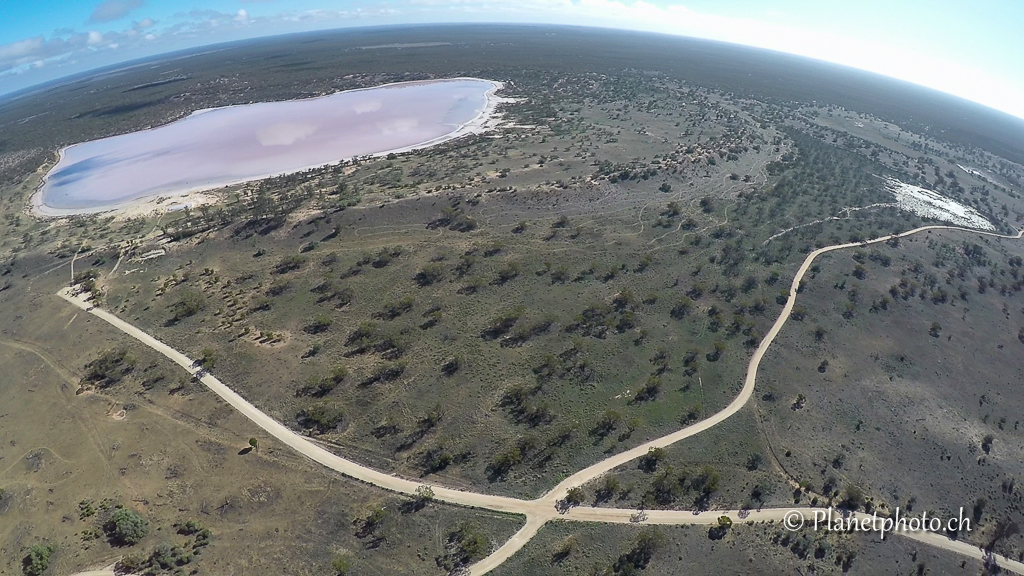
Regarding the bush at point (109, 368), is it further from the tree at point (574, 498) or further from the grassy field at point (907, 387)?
the grassy field at point (907, 387)

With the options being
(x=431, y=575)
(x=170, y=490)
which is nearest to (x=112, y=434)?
(x=170, y=490)

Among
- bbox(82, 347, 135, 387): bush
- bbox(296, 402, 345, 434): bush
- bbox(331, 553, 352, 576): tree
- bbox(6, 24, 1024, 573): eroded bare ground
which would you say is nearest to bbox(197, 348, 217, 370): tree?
bbox(6, 24, 1024, 573): eroded bare ground

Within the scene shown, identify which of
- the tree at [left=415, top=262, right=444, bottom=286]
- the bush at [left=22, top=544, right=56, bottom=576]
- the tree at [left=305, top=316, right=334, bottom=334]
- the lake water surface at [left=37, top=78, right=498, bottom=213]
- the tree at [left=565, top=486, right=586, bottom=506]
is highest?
the lake water surface at [left=37, top=78, right=498, bottom=213]

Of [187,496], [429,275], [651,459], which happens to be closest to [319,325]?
[429,275]

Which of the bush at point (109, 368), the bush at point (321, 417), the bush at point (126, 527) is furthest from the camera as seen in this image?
the bush at point (109, 368)

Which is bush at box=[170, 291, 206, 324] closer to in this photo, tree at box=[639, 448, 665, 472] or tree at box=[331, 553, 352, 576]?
tree at box=[331, 553, 352, 576]

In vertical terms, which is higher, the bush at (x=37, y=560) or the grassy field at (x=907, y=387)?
the grassy field at (x=907, y=387)

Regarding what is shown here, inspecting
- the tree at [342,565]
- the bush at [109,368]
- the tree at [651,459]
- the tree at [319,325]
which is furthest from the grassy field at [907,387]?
the bush at [109,368]
